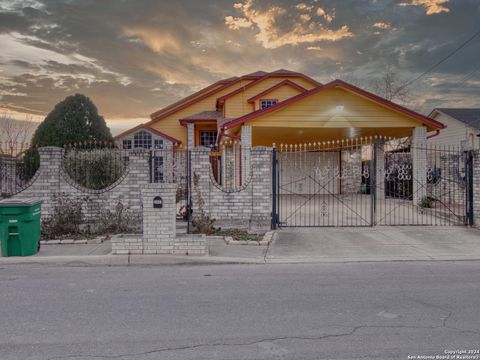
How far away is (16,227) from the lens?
8.48 m

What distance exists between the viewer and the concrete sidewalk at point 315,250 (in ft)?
27.3

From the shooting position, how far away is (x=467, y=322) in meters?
4.87

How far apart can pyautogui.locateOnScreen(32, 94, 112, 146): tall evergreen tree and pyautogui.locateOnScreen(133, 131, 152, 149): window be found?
5765 millimetres

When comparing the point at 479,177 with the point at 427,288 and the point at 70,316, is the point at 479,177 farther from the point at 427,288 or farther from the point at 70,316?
the point at 70,316

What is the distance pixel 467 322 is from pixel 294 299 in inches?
86.3

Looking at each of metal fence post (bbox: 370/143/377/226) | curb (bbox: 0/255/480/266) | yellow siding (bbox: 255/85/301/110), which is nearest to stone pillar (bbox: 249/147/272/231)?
curb (bbox: 0/255/480/266)

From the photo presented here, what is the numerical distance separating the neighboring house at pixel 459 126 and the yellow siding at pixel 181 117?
656 inches

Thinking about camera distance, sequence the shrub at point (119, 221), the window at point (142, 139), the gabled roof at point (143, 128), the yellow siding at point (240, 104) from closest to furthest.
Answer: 1. the shrub at point (119, 221)
2. the yellow siding at point (240, 104)
3. the gabled roof at point (143, 128)
4. the window at point (142, 139)

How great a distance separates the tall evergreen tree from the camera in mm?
19141

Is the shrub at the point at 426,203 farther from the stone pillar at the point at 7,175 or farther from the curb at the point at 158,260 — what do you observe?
the stone pillar at the point at 7,175

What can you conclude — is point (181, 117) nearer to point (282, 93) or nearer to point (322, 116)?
point (282, 93)

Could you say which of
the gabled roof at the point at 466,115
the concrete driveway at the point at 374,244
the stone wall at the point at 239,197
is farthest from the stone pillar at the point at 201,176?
the gabled roof at the point at 466,115

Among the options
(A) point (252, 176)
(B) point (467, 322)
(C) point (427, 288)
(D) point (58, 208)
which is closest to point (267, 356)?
(B) point (467, 322)

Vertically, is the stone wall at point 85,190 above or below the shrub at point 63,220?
above
